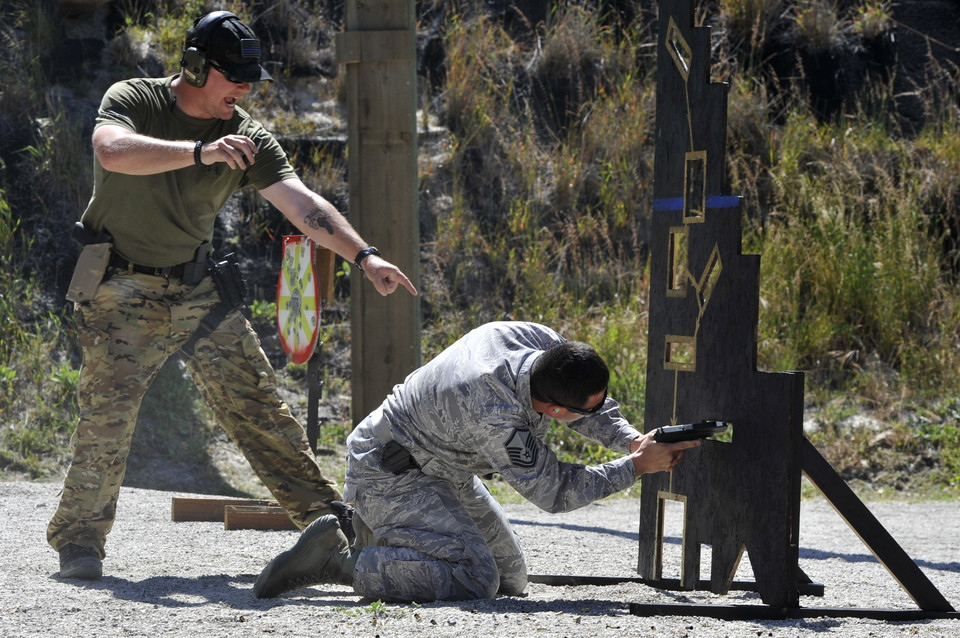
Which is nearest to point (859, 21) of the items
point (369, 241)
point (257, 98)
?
point (257, 98)

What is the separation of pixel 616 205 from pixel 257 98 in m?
3.35

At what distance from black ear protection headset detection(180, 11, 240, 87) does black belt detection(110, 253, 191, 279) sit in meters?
0.71

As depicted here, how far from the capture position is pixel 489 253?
899cm

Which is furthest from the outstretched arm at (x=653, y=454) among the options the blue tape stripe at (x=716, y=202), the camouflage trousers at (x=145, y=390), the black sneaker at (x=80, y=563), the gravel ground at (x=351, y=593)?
the black sneaker at (x=80, y=563)

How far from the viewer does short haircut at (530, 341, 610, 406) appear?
3232mm

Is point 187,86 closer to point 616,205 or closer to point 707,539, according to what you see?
point 707,539

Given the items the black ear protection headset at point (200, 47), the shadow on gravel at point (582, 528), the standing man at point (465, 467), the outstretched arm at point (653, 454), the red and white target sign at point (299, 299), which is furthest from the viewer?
the shadow on gravel at point (582, 528)

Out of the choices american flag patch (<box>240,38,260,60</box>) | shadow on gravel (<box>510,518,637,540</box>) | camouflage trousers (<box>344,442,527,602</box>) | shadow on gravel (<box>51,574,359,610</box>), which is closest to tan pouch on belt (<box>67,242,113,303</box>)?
american flag patch (<box>240,38,260,60</box>)

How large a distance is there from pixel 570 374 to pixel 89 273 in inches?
73.1

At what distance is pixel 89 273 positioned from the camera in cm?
390

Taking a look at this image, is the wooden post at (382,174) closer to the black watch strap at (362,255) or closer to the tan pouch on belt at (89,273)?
the black watch strap at (362,255)

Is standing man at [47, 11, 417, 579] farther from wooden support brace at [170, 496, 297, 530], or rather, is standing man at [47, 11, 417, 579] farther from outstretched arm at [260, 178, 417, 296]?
wooden support brace at [170, 496, 297, 530]

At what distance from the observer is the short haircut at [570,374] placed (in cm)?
323

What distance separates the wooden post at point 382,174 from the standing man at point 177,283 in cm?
104
